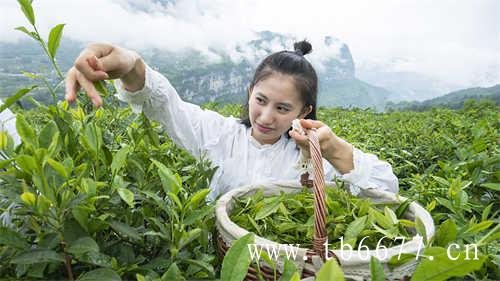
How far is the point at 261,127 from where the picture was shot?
4.72ft

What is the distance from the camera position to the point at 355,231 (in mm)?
800

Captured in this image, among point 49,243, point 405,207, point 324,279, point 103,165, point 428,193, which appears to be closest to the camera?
point 324,279

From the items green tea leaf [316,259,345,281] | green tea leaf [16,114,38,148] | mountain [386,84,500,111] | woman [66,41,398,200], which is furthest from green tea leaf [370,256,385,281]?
mountain [386,84,500,111]

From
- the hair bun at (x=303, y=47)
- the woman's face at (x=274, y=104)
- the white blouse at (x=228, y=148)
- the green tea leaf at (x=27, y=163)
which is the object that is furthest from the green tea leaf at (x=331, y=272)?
the hair bun at (x=303, y=47)

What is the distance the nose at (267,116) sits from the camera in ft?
4.60

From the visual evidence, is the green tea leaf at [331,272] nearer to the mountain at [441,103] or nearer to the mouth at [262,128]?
the mouth at [262,128]

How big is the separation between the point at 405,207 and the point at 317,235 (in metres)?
0.38

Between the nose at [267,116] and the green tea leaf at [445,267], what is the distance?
0.99 metres

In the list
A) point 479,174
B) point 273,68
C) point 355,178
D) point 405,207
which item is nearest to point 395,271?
point 405,207

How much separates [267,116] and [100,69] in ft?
2.45

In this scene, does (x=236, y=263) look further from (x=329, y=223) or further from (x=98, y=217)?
(x=329, y=223)

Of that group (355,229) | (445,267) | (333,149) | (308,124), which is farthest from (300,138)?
(445,267)

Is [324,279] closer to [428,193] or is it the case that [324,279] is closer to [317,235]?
[317,235]

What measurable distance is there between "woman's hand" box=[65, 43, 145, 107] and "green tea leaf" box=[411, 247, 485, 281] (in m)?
0.55
